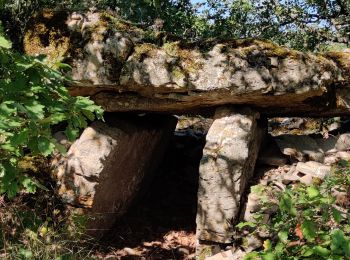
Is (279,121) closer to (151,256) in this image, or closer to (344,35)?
(344,35)

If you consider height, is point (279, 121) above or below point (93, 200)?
above

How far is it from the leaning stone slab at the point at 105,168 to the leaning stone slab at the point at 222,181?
Answer: 1364mm

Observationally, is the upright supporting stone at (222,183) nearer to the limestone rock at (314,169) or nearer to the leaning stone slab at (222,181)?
the leaning stone slab at (222,181)

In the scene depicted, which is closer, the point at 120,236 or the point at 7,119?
the point at 7,119

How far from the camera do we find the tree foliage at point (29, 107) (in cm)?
289

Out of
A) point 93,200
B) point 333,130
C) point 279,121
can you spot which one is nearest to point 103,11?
point 93,200

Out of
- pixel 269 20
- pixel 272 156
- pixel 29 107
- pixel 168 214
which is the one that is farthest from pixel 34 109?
pixel 269 20

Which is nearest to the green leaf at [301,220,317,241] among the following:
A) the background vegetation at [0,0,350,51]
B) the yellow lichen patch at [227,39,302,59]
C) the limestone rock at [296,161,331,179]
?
the limestone rock at [296,161,331,179]

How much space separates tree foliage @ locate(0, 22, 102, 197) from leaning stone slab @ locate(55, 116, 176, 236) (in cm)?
267

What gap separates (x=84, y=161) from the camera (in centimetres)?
634

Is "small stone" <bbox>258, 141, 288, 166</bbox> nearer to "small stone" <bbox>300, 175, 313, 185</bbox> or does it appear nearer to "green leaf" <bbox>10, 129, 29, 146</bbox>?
"small stone" <bbox>300, 175, 313, 185</bbox>

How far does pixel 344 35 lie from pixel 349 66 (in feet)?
15.1

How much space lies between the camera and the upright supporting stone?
19.4 feet

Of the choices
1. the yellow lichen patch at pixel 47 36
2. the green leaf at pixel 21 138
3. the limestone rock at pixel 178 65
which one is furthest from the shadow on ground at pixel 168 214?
the green leaf at pixel 21 138
